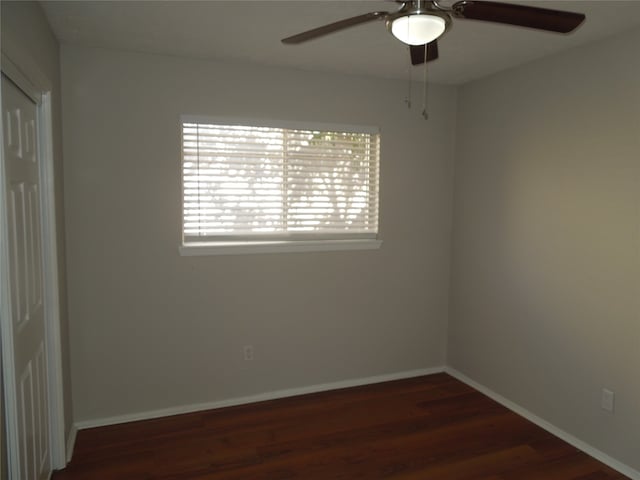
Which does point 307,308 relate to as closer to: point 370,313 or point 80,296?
point 370,313

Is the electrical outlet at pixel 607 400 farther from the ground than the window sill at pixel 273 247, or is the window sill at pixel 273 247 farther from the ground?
the window sill at pixel 273 247

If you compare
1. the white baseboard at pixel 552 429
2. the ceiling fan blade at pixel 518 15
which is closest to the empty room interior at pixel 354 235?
the white baseboard at pixel 552 429

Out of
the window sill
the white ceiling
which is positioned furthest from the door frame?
the window sill

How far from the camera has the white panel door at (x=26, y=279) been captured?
1816mm

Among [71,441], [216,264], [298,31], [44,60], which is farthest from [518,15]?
[71,441]

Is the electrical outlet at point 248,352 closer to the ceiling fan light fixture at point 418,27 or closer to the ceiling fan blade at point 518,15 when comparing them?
the ceiling fan light fixture at point 418,27

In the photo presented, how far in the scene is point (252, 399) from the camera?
341 centimetres

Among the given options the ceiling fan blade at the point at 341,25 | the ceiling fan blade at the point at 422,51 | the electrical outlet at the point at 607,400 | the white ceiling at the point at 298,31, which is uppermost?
the white ceiling at the point at 298,31

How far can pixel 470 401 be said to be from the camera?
3.46 meters

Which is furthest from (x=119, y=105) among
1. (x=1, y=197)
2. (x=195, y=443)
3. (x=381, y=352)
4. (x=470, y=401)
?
(x=470, y=401)

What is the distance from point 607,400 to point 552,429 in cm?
49

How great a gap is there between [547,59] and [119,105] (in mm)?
2743

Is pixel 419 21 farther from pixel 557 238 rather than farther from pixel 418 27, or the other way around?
pixel 557 238

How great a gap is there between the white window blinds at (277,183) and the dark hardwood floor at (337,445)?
1.25 meters
